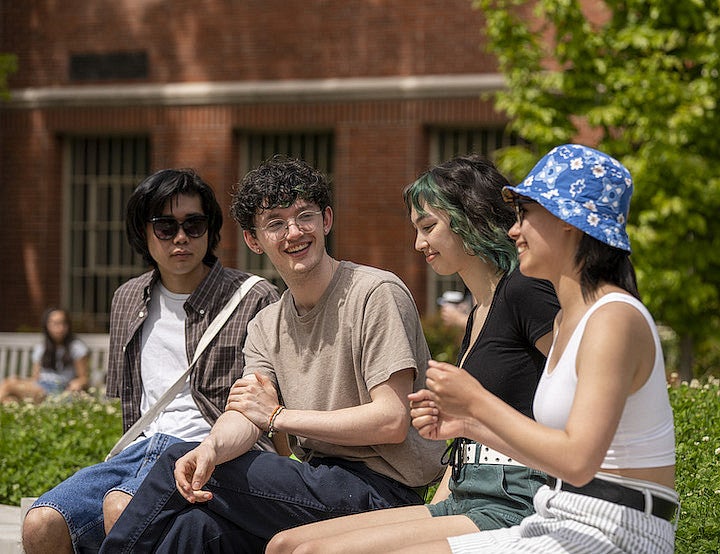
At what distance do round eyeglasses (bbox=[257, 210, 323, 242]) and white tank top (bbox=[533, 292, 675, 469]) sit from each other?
4.57 ft

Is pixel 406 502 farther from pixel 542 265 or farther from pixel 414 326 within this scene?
pixel 542 265

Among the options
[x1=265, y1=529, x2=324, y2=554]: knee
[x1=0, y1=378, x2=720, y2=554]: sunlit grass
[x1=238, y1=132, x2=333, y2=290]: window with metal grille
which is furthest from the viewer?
[x1=238, y1=132, x2=333, y2=290]: window with metal grille

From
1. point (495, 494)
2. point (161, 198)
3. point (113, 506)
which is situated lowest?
point (113, 506)

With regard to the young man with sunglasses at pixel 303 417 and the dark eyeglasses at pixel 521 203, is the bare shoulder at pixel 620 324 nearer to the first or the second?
the dark eyeglasses at pixel 521 203

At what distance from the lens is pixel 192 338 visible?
4777 millimetres

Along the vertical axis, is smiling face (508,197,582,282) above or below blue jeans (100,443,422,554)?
above

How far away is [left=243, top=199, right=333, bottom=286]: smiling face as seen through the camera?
Result: 4.00 m

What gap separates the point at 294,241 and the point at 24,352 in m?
9.77

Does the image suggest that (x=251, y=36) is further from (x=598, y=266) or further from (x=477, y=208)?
(x=598, y=266)

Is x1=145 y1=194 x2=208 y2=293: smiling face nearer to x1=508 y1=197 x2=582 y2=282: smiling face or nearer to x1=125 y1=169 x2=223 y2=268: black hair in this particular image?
x1=125 y1=169 x2=223 y2=268: black hair

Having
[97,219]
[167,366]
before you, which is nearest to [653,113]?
[167,366]

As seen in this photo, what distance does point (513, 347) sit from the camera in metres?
3.55

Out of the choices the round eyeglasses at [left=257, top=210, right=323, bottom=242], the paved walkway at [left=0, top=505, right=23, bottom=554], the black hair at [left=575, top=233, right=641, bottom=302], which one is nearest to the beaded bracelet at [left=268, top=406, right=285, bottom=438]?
the round eyeglasses at [left=257, top=210, right=323, bottom=242]

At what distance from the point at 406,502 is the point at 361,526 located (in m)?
0.40
